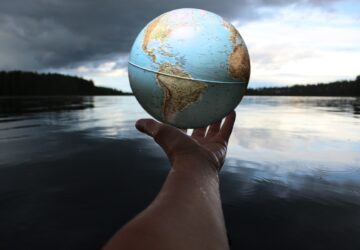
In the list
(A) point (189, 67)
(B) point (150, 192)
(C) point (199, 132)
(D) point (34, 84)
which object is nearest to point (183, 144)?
(A) point (189, 67)

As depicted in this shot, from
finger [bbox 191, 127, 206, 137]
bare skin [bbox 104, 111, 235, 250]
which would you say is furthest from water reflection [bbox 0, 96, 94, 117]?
bare skin [bbox 104, 111, 235, 250]

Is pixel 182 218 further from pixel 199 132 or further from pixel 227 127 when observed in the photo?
pixel 199 132

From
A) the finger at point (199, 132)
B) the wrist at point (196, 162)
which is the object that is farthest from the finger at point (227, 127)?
the wrist at point (196, 162)

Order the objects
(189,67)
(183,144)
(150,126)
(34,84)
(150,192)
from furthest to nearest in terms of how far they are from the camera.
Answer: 1. (34,84)
2. (150,192)
3. (189,67)
4. (150,126)
5. (183,144)

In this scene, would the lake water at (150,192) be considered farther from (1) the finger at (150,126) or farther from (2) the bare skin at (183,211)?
(2) the bare skin at (183,211)

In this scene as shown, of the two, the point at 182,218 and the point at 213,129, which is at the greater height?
the point at 213,129

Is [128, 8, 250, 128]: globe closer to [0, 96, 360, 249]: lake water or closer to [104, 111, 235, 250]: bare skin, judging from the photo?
[104, 111, 235, 250]: bare skin
